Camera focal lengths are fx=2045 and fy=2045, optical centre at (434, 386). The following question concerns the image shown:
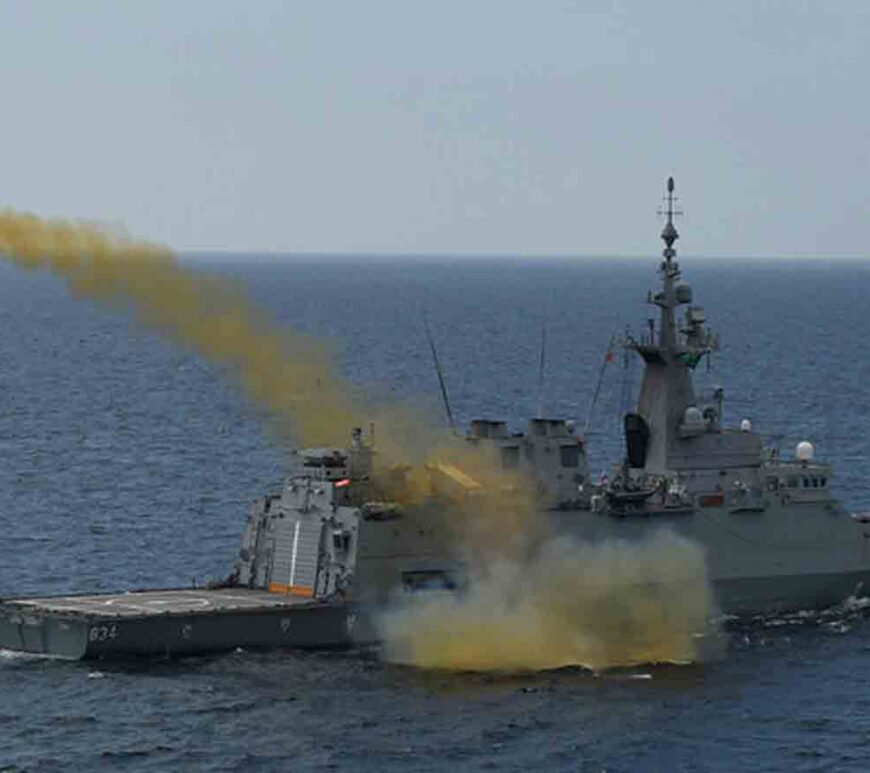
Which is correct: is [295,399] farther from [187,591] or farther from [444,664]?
[444,664]

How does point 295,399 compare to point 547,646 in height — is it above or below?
above

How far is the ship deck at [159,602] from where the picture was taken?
43375 millimetres

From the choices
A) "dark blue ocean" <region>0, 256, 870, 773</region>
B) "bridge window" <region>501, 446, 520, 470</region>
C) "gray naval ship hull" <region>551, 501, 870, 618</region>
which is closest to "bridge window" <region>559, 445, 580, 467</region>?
"bridge window" <region>501, 446, 520, 470</region>

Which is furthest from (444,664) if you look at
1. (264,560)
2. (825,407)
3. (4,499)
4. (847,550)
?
(825,407)

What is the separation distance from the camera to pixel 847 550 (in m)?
50.2

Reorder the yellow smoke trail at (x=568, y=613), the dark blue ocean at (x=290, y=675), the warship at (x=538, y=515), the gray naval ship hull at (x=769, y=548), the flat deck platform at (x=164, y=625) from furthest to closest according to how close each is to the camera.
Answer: the gray naval ship hull at (x=769, y=548) < the yellow smoke trail at (x=568, y=613) < the warship at (x=538, y=515) < the flat deck platform at (x=164, y=625) < the dark blue ocean at (x=290, y=675)

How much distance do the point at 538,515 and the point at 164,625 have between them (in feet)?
30.0

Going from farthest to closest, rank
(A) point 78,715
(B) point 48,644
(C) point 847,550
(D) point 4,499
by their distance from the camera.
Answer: (D) point 4,499, (C) point 847,550, (B) point 48,644, (A) point 78,715

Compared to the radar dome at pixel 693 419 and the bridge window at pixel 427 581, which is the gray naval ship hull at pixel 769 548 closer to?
the radar dome at pixel 693 419

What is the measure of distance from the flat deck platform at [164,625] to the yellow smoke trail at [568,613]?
162 centimetres

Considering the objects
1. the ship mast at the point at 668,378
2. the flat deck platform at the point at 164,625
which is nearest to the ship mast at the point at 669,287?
the ship mast at the point at 668,378

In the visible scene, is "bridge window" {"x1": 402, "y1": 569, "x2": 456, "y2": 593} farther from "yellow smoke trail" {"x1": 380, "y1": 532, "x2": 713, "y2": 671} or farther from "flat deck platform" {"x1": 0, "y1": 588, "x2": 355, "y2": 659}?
"flat deck platform" {"x1": 0, "y1": 588, "x2": 355, "y2": 659}

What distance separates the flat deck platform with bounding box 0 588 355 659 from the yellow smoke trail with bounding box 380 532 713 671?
63.6 inches

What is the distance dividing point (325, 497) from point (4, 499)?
2264 cm
